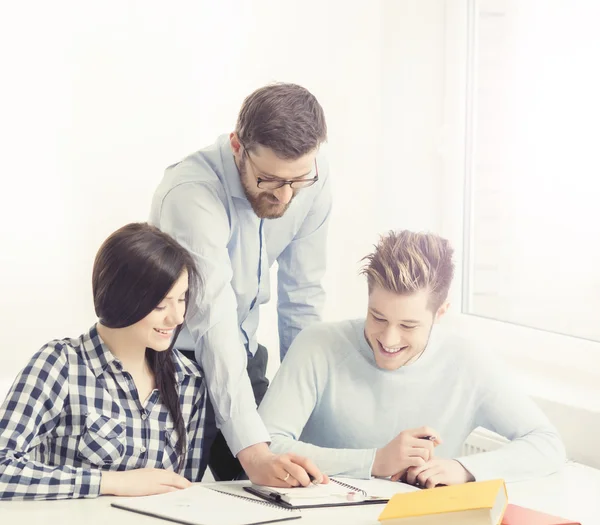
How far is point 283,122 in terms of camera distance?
62.5 inches

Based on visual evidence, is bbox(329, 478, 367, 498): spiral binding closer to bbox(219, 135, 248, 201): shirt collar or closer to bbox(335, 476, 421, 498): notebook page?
bbox(335, 476, 421, 498): notebook page

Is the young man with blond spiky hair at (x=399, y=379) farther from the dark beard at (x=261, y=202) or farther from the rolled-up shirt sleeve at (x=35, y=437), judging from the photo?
the rolled-up shirt sleeve at (x=35, y=437)

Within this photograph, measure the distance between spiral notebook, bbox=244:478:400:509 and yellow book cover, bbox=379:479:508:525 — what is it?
9 centimetres

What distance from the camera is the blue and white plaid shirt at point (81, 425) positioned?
4.53 ft

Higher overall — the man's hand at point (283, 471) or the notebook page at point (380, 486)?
the man's hand at point (283, 471)

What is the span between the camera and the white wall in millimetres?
2062

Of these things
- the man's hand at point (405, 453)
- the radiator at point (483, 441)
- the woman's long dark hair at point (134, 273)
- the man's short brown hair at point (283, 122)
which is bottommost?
the radiator at point (483, 441)

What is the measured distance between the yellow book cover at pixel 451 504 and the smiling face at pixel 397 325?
0.37 m

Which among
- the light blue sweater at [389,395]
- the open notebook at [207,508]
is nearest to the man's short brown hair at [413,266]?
the light blue sweater at [389,395]

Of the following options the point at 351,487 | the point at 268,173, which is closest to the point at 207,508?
the point at 351,487

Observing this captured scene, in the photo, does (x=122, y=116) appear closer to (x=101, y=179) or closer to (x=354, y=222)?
(x=101, y=179)

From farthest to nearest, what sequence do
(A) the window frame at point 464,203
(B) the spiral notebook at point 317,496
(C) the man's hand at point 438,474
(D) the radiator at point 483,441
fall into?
1. (A) the window frame at point 464,203
2. (D) the radiator at point 483,441
3. (C) the man's hand at point 438,474
4. (B) the spiral notebook at point 317,496

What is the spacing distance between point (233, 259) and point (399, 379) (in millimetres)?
402

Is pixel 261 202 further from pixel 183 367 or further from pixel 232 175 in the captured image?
pixel 183 367
